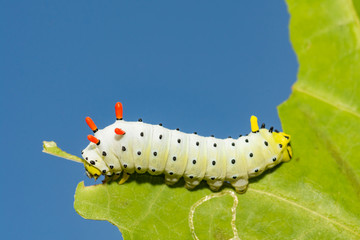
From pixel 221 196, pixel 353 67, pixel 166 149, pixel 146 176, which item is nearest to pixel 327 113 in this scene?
pixel 353 67

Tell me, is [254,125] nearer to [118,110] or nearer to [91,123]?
[118,110]

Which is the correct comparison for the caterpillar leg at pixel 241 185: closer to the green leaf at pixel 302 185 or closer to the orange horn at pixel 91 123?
the green leaf at pixel 302 185

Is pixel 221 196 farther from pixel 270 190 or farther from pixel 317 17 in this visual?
pixel 317 17

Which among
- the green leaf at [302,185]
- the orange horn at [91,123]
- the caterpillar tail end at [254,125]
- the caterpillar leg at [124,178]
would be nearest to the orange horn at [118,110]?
the orange horn at [91,123]

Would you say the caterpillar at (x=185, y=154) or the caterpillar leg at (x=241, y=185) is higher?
the caterpillar at (x=185, y=154)

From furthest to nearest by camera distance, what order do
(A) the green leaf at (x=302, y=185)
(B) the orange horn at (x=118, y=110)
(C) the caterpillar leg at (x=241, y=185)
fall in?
(B) the orange horn at (x=118, y=110) < (C) the caterpillar leg at (x=241, y=185) < (A) the green leaf at (x=302, y=185)

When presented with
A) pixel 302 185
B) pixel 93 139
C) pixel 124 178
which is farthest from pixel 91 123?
pixel 302 185

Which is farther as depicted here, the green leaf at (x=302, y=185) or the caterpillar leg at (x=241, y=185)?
the caterpillar leg at (x=241, y=185)
